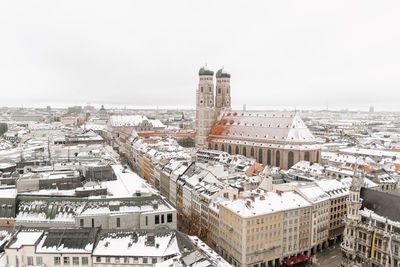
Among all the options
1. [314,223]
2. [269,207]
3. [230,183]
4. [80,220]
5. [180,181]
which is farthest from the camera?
[180,181]

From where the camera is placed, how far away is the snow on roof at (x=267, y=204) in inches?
2557

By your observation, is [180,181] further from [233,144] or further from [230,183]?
[233,144]

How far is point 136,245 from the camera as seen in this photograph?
2030 inches

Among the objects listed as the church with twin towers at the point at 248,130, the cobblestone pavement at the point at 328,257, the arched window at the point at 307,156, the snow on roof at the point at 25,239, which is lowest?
the cobblestone pavement at the point at 328,257

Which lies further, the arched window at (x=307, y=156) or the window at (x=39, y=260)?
the arched window at (x=307, y=156)

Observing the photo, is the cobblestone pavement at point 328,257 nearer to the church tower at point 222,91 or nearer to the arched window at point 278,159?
the arched window at point 278,159

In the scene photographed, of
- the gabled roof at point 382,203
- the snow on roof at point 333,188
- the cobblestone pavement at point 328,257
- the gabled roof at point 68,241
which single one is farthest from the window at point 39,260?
the snow on roof at point 333,188

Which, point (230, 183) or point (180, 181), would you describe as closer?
point (230, 183)

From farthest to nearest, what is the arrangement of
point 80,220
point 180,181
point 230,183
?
point 180,181, point 230,183, point 80,220

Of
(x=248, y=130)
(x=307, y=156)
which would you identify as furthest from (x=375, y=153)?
(x=248, y=130)

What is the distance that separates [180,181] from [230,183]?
14.8 m

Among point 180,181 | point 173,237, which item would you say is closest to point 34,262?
point 173,237

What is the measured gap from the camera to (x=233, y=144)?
152 m

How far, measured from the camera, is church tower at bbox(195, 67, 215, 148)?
16475 centimetres
